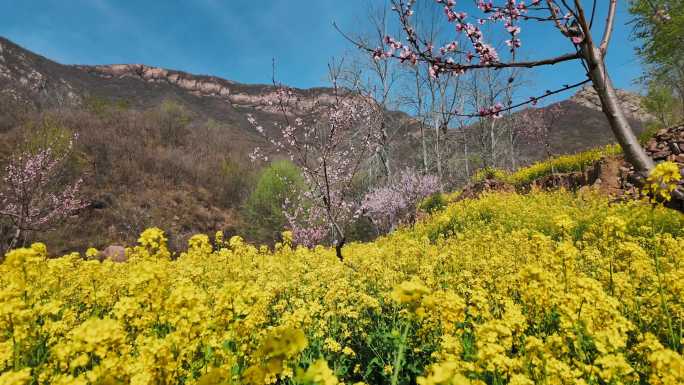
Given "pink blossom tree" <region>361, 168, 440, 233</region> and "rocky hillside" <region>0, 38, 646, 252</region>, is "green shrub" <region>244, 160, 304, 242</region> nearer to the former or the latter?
"rocky hillside" <region>0, 38, 646, 252</region>

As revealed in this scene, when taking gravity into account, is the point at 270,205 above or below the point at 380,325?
above

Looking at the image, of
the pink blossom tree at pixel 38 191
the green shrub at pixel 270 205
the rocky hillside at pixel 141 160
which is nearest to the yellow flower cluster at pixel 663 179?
the rocky hillside at pixel 141 160

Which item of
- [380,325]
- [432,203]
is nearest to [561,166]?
[432,203]

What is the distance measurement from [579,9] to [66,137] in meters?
29.9

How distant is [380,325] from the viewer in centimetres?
384

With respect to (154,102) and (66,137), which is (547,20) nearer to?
(66,137)

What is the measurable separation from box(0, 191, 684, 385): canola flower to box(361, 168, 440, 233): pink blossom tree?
12.5 m

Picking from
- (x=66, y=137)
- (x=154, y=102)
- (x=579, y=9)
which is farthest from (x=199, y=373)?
(x=154, y=102)

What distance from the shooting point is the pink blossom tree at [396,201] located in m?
19.2

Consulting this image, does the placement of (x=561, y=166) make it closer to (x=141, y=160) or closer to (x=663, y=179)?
(x=663, y=179)

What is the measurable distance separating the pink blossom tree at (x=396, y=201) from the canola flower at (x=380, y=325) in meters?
12.5

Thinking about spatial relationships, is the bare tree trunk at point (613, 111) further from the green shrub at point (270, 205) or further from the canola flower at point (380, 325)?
the green shrub at point (270, 205)

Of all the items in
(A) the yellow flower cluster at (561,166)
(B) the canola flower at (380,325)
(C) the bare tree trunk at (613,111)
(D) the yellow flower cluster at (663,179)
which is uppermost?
(A) the yellow flower cluster at (561,166)

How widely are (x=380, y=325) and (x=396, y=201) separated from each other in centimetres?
1557
